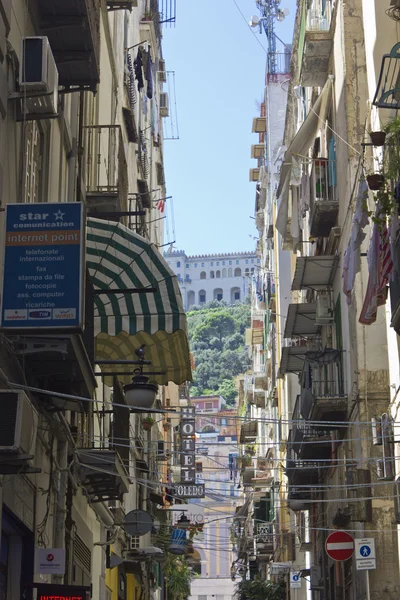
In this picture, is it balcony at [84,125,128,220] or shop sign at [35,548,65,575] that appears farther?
balcony at [84,125,128,220]

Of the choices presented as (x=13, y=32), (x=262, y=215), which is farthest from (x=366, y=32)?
(x=262, y=215)

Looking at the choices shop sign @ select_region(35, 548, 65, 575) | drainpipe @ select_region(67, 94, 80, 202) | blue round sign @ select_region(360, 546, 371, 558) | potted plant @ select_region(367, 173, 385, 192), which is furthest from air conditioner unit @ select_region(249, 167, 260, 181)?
shop sign @ select_region(35, 548, 65, 575)

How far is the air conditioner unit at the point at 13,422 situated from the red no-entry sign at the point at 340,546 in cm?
1102

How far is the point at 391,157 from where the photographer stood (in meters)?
12.3

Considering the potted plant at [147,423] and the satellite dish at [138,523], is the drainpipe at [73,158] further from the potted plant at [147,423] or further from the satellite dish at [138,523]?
the potted plant at [147,423]

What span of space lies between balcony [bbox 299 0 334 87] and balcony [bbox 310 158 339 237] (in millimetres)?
2269

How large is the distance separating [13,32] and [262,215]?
51.4 m

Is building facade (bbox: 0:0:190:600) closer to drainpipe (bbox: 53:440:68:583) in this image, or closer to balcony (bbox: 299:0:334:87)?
drainpipe (bbox: 53:440:68:583)

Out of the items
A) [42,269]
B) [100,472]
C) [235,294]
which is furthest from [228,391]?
[42,269]

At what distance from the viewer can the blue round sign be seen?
16200mm

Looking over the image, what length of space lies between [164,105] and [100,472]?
1428 inches

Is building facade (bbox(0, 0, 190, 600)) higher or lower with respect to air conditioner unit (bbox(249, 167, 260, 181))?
lower

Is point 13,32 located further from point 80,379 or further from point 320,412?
point 320,412

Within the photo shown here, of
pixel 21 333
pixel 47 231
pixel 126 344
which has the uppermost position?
pixel 126 344
